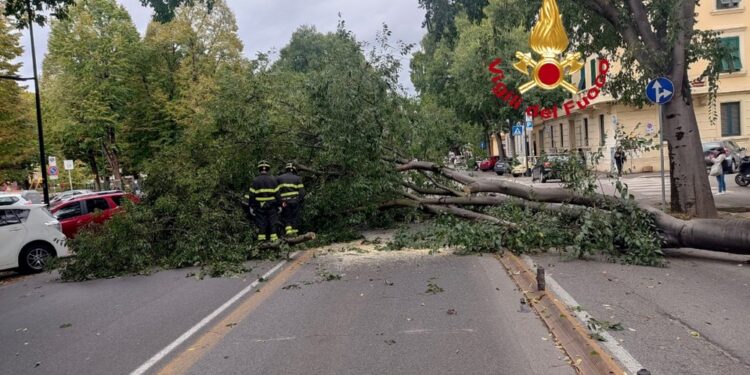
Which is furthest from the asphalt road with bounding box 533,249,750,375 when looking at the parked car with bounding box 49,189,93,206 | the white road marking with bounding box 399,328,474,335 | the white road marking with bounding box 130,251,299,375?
the parked car with bounding box 49,189,93,206

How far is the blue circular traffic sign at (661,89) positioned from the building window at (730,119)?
2489 centimetres

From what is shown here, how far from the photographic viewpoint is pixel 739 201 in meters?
16.3

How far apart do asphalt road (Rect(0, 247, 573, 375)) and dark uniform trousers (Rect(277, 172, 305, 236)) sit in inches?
71.9

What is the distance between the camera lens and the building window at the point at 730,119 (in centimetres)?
3269

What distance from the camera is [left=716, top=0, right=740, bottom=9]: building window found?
104ft

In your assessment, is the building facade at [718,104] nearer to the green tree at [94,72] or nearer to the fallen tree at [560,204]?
the fallen tree at [560,204]

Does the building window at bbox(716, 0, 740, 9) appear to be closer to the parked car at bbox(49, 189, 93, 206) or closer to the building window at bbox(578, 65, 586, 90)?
the building window at bbox(578, 65, 586, 90)

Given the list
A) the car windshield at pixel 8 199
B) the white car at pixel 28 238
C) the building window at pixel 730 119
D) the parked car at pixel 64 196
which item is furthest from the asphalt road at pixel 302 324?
the building window at pixel 730 119

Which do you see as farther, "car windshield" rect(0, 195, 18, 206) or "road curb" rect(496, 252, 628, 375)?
"car windshield" rect(0, 195, 18, 206)

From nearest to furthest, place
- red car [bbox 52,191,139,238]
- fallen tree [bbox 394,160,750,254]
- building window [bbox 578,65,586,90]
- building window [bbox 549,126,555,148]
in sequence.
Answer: fallen tree [bbox 394,160,750,254]
red car [bbox 52,191,139,238]
building window [bbox 578,65,586,90]
building window [bbox 549,126,555,148]

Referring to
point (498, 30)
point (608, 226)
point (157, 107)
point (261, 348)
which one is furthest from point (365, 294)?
point (157, 107)

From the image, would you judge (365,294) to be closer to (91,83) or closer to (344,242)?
(344,242)

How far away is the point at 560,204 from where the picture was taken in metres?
10.9

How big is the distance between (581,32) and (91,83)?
1076 inches
